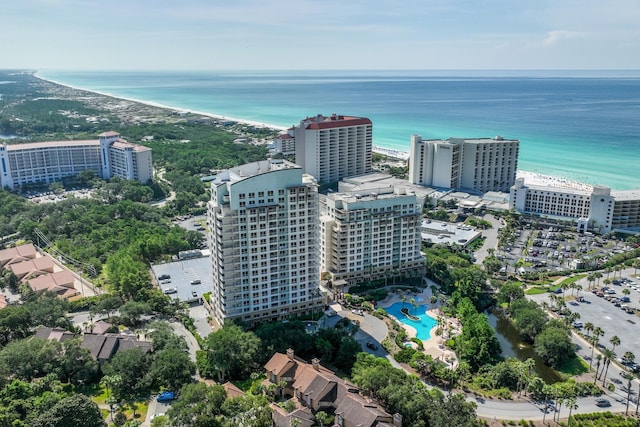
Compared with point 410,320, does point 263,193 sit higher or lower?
higher

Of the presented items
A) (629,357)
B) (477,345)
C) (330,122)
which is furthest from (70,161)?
(629,357)

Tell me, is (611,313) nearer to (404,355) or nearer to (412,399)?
(404,355)

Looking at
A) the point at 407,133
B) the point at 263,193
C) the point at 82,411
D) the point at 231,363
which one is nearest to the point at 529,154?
the point at 407,133

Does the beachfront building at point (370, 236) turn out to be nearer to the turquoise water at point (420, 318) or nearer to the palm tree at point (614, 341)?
the turquoise water at point (420, 318)

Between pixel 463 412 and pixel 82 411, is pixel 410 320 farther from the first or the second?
pixel 82 411

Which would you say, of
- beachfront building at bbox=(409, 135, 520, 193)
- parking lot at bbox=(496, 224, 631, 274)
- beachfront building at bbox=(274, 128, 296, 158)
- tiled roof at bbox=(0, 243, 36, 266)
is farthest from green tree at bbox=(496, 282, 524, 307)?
beachfront building at bbox=(274, 128, 296, 158)
